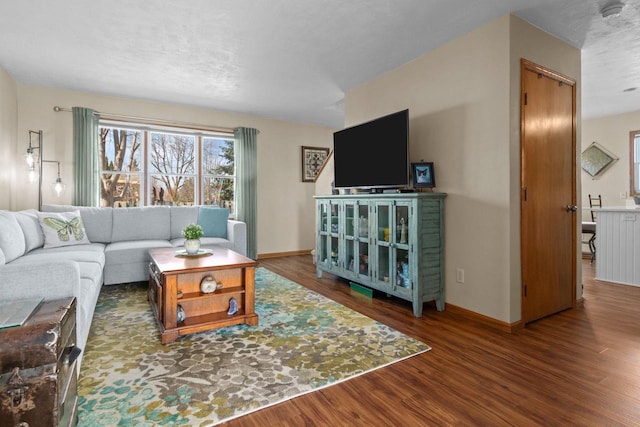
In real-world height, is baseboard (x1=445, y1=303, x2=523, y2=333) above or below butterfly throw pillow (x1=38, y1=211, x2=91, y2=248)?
below

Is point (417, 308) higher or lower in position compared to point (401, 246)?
lower

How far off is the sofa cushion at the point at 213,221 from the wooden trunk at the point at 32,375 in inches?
127

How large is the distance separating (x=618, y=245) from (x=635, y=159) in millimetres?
2490

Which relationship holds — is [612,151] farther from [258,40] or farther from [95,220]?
[95,220]

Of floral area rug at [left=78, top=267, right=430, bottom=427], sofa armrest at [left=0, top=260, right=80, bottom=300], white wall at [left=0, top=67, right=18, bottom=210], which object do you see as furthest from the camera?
white wall at [left=0, top=67, right=18, bottom=210]

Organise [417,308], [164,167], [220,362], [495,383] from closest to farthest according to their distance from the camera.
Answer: [495,383]
[220,362]
[417,308]
[164,167]

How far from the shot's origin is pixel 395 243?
3.00 metres

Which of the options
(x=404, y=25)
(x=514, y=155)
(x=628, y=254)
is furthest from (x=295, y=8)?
(x=628, y=254)

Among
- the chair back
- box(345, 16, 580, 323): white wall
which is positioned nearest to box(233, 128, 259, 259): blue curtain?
box(345, 16, 580, 323): white wall

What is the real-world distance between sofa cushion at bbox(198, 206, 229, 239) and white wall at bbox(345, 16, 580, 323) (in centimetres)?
267

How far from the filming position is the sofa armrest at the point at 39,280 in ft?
4.64

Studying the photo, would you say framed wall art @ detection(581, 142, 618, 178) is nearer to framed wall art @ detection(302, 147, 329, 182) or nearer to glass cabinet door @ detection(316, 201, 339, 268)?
framed wall art @ detection(302, 147, 329, 182)

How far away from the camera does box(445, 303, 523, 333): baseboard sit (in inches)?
97.9

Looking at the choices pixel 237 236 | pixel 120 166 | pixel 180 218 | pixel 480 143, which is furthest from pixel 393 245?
pixel 120 166
